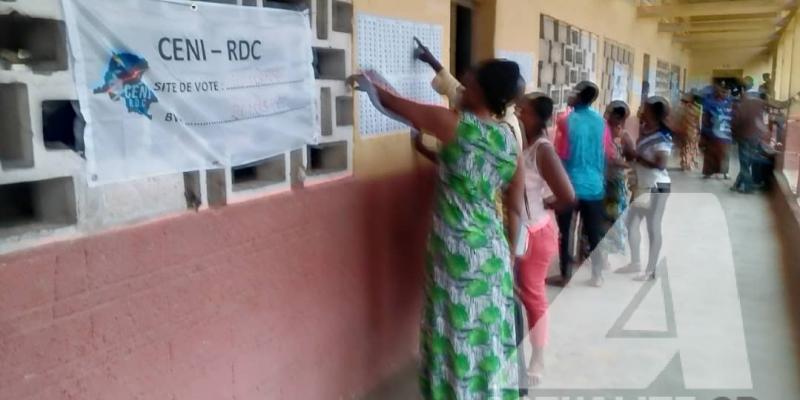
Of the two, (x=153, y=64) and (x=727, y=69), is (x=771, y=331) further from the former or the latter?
(x=727, y=69)

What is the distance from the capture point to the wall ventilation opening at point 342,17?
255 centimetres

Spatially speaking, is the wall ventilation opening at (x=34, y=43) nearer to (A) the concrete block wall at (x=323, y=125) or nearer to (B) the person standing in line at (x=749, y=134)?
(A) the concrete block wall at (x=323, y=125)

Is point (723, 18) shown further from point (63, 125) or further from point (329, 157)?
point (63, 125)

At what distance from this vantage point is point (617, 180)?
16.6 ft

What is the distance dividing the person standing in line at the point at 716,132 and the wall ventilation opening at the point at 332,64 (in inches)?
337

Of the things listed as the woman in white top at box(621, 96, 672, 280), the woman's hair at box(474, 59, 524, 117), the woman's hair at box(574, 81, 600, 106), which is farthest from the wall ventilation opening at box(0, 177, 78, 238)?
the woman in white top at box(621, 96, 672, 280)

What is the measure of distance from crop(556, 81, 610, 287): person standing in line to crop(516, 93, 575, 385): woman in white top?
108 centimetres

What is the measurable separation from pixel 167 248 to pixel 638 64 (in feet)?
31.8

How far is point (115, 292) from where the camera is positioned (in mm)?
1699

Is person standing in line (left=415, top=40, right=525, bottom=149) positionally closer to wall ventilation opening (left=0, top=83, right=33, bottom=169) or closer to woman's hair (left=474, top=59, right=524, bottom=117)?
woman's hair (left=474, top=59, right=524, bottom=117)

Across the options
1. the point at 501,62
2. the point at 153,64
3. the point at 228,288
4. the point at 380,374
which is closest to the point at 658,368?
the point at 380,374

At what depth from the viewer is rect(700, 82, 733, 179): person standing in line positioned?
980 centimetres

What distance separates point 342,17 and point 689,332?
106 inches

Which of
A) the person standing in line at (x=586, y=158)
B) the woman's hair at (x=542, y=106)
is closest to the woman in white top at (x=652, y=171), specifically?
the person standing in line at (x=586, y=158)
